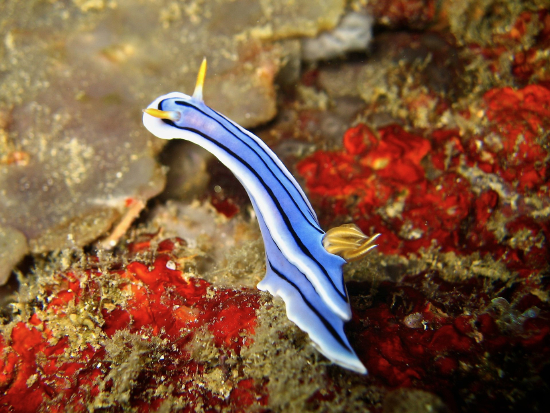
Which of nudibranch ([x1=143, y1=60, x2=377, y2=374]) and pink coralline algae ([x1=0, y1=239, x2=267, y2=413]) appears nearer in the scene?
nudibranch ([x1=143, y1=60, x2=377, y2=374])

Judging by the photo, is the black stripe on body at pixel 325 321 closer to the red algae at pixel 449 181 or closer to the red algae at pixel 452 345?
the red algae at pixel 452 345

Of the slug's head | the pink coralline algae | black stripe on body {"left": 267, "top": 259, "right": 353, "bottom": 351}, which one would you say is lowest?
the pink coralline algae

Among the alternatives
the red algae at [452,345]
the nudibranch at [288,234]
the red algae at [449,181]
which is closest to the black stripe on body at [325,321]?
the nudibranch at [288,234]

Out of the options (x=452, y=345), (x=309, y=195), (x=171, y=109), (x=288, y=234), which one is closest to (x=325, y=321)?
(x=288, y=234)

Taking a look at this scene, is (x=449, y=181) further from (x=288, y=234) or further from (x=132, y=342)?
(x=132, y=342)

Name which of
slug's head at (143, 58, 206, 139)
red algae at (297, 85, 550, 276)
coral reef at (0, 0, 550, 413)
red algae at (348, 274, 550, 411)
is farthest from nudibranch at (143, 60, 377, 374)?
red algae at (297, 85, 550, 276)

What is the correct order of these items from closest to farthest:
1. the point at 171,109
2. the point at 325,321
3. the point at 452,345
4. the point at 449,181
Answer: the point at 325,321 < the point at 452,345 < the point at 171,109 < the point at 449,181

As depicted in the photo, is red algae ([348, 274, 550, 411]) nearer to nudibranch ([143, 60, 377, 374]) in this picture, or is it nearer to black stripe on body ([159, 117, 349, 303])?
nudibranch ([143, 60, 377, 374])
